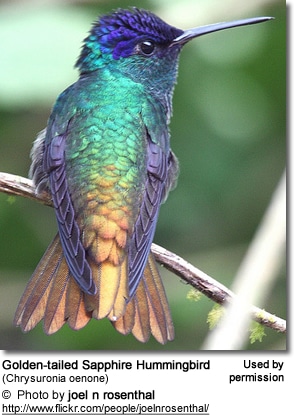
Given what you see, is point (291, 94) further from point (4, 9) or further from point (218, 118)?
point (4, 9)

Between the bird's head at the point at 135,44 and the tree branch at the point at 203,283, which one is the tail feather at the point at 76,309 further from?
the bird's head at the point at 135,44

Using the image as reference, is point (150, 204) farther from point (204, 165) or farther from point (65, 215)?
point (204, 165)

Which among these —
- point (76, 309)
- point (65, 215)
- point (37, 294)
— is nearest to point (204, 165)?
point (65, 215)

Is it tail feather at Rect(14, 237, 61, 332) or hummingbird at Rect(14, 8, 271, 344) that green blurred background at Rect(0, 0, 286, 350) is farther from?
tail feather at Rect(14, 237, 61, 332)

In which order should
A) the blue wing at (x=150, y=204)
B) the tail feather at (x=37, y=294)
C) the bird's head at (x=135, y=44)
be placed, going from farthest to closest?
the bird's head at (x=135, y=44) → the tail feather at (x=37, y=294) → the blue wing at (x=150, y=204)

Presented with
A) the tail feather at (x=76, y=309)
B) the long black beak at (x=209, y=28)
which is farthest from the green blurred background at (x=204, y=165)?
the tail feather at (x=76, y=309)

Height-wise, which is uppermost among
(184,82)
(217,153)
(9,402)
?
(184,82)

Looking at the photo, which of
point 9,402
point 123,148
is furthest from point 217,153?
point 9,402
